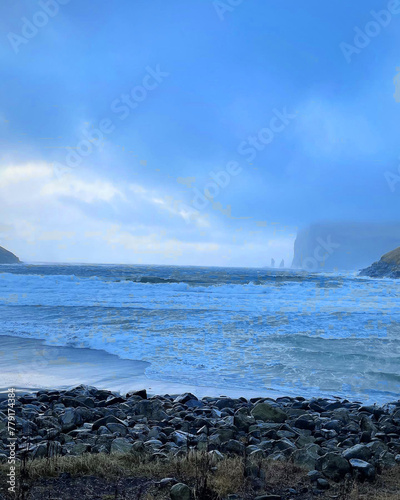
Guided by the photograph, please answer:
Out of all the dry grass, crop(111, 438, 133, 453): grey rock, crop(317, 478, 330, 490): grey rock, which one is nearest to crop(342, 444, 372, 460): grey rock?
the dry grass

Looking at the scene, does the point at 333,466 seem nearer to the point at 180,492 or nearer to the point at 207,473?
the point at 207,473

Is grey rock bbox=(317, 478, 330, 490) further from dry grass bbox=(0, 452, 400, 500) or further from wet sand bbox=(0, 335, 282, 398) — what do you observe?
wet sand bbox=(0, 335, 282, 398)

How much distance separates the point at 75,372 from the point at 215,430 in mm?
5458

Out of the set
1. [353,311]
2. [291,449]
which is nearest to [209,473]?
[291,449]

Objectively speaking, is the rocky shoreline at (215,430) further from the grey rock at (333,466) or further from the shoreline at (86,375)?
the shoreline at (86,375)

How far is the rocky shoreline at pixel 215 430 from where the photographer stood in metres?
4.49

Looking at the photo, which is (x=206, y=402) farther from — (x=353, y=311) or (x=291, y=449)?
(x=353, y=311)

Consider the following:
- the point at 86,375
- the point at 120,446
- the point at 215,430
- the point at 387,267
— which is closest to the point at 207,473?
the point at 120,446

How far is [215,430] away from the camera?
562 cm

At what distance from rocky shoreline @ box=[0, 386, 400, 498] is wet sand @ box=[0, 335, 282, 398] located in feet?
2.82

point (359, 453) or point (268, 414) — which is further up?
point (359, 453)

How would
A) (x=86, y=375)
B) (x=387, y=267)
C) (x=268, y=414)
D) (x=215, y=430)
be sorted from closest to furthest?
1. (x=215, y=430)
2. (x=268, y=414)
3. (x=86, y=375)
4. (x=387, y=267)

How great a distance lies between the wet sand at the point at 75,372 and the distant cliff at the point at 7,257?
137 metres

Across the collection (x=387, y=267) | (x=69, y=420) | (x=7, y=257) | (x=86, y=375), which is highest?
(x=387, y=267)
